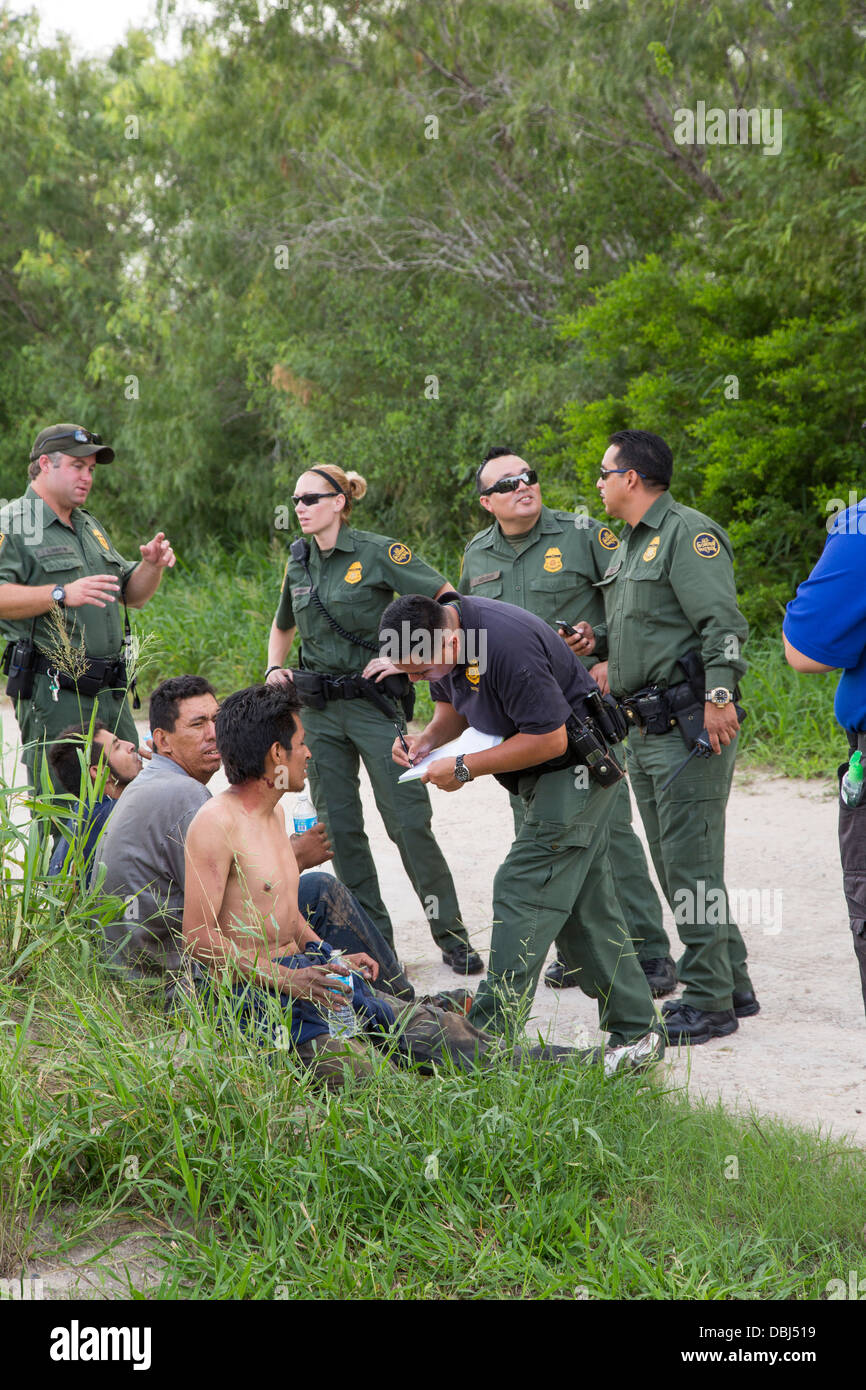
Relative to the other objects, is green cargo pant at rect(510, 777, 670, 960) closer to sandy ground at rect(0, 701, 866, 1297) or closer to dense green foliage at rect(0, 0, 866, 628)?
sandy ground at rect(0, 701, 866, 1297)

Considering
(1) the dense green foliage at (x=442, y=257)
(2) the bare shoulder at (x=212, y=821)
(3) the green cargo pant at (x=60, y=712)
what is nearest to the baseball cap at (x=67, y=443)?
(3) the green cargo pant at (x=60, y=712)

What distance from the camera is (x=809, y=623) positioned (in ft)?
10.2

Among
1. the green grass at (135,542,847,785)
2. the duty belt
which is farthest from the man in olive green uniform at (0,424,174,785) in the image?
the green grass at (135,542,847,785)

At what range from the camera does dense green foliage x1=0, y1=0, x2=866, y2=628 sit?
9883 millimetres

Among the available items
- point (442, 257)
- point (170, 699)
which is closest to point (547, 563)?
point (170, 699)

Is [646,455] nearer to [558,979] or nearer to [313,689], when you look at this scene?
[313,689]

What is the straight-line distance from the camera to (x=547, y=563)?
5.36 metres

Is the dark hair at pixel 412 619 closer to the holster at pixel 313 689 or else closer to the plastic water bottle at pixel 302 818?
the plastic water bottle at pixel 302 818

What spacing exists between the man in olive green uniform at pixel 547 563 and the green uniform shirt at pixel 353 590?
292 millimetres

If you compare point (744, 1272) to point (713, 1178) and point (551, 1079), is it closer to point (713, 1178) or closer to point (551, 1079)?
point (713, 1178)

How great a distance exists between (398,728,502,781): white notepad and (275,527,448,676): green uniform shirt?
1.27 metres

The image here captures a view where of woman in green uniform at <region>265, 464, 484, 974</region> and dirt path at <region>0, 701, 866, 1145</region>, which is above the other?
woman in green uniform at <region>265, 464, 484, 974</region>

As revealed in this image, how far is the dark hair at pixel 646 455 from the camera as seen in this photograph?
473cm

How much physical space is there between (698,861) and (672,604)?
910 millimetres
